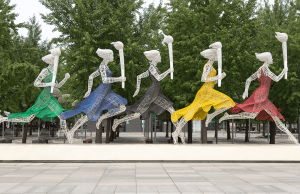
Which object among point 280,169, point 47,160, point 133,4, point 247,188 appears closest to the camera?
point 247,188

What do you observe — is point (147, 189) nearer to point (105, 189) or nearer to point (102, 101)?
point (105, 189)

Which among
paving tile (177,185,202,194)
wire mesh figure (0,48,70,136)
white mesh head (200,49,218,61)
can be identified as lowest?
paving tile (177,185,202,194)

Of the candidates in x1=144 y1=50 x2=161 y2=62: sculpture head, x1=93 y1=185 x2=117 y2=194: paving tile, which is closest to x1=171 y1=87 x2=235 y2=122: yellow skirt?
x1=144 y1=50 x2=161 y2=62: sculpture head

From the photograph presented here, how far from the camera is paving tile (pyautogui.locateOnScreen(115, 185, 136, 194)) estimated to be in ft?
19.4

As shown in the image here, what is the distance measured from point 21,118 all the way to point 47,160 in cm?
662

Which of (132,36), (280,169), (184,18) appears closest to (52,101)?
(132,36)

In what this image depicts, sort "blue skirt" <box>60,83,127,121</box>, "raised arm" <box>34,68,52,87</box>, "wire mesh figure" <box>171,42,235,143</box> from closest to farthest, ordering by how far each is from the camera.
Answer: "wire mesh figure" <box>171,42,235,143</box>
"raised arm" <box>34,68,52,87</box>
"blue skirt" <box>60,83,127,121</box>

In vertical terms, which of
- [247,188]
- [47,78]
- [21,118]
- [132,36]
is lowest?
[247,188]

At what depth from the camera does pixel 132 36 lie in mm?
19094

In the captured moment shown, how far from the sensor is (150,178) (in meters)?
7.34

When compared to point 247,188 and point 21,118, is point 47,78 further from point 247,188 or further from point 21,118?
point 247,188

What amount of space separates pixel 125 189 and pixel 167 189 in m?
0.88

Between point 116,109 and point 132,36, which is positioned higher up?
point 132,36

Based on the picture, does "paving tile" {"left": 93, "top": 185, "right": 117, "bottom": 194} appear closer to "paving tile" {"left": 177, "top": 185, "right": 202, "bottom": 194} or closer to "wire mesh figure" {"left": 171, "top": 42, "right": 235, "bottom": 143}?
"paving tile" {"left": 177, "top": 185, "right": 202, "bottom": 194}
